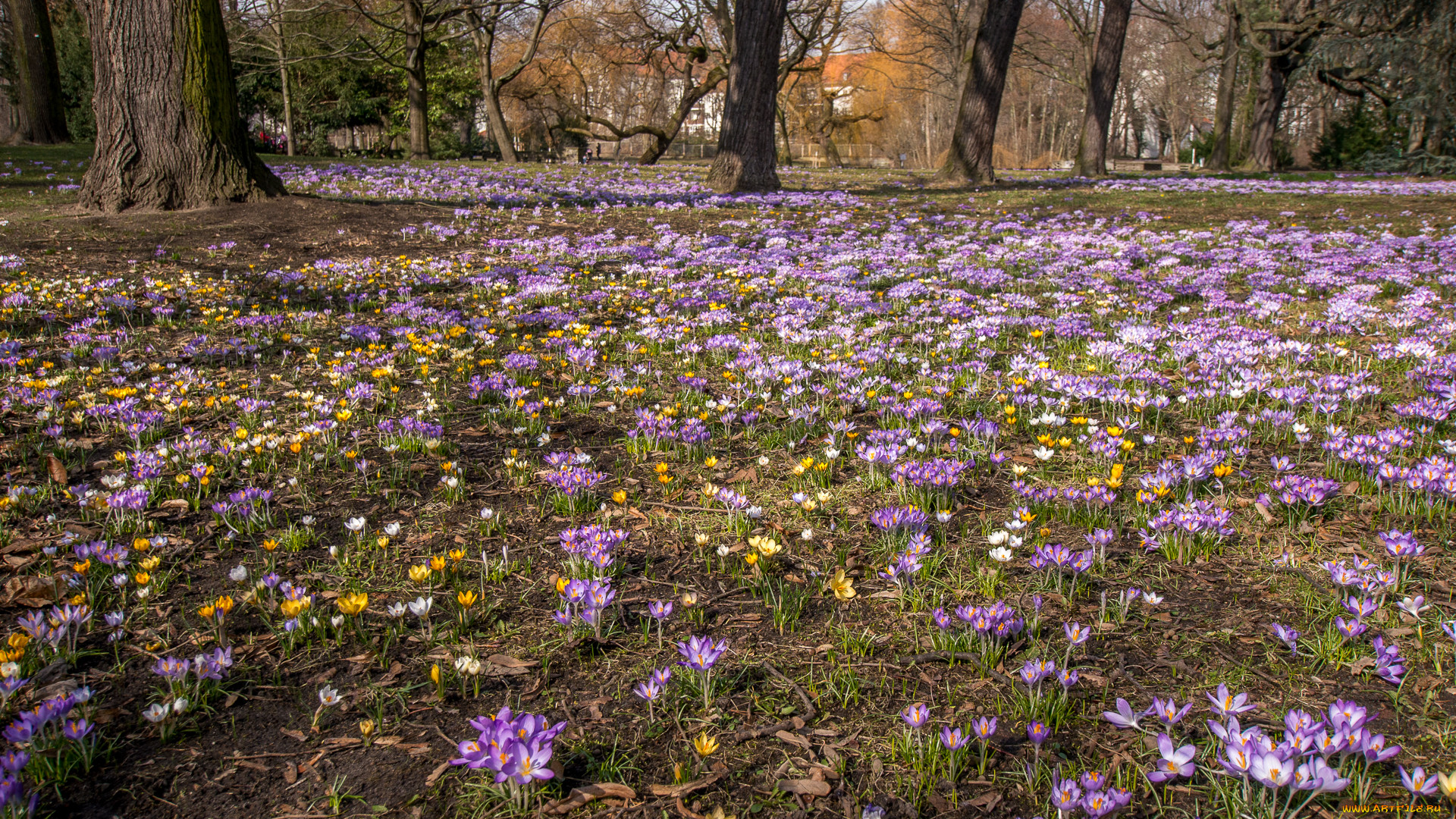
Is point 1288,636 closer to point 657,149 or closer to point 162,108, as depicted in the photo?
point 162,108

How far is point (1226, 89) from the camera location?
27.3 m

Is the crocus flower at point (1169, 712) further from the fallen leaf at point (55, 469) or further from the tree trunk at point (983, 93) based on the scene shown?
the tree trunk at point (983, 93)

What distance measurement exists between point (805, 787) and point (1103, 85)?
24.7 meters

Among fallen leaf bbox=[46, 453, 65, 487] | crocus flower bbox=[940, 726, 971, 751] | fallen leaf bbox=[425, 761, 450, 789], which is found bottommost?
fallen leaf bbox=[425, 761, 450, 789]

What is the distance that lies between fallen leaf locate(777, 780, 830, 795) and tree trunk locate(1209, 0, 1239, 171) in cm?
3246

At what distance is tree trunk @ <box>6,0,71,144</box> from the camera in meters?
18.8

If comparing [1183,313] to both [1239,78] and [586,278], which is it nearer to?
[586,278]

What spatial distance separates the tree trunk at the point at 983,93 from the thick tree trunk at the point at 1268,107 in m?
15.9

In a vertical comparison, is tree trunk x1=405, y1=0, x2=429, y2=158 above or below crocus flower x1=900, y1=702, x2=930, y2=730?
above

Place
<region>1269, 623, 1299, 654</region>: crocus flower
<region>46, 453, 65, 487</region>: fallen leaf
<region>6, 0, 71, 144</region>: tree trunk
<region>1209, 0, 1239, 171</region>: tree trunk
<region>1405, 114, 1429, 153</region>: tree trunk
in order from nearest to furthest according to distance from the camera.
Result: <region>1269, 623, 1299, 654</region>: crocus flower
<region>46, 453, 65, 487</region>: fallen leaf
<region>6, 0, 71, 144</region>: tree trunk
<region>1405, 114, 1429, 153</region>: tree trunk
<region>1209, 0, 1239, 171</region>: tree trunk

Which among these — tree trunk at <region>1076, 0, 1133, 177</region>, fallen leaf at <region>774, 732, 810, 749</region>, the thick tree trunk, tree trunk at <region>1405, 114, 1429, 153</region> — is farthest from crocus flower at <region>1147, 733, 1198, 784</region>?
the thick tree trunk

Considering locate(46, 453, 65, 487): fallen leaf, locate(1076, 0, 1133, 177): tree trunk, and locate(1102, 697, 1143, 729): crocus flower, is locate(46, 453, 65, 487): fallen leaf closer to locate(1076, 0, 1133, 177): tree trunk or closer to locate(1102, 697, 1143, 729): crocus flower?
locate(1102, 697, 1143, 729): crocus flower

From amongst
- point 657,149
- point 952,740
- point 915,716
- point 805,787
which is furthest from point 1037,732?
point 657,149

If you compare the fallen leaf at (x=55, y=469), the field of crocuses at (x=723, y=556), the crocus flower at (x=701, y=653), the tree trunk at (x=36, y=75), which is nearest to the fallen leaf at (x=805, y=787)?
the field of crocuses at (x=723, y=556)
